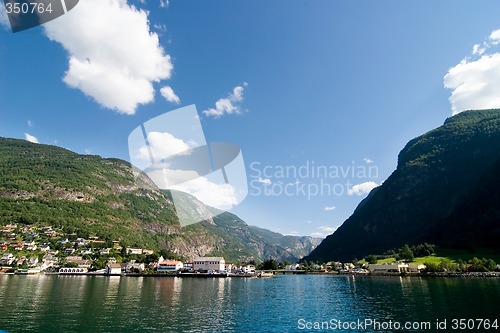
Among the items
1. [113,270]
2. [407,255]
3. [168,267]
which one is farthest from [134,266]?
[407,255]

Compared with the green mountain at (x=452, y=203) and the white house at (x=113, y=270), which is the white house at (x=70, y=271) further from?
the green mountain at (x=452, y=203)

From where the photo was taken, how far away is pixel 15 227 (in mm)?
135875

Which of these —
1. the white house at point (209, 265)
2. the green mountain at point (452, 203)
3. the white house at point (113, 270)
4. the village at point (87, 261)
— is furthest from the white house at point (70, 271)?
the green mountain at point (452, 203)

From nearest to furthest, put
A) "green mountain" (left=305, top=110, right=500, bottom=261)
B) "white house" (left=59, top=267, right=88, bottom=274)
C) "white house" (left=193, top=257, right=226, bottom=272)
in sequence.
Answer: "white house" (left=59, top=267, right=88, bottom=274), "white house" (left=193, top=257, right=226, bottom=272), "green mountain" (left=305, top=110, right=500, bottom=261)

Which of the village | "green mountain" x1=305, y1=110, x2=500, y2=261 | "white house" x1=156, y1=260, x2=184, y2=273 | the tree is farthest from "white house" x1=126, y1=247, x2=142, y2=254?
"green mountain" x1=305, y1=110, x2=500, y2=261

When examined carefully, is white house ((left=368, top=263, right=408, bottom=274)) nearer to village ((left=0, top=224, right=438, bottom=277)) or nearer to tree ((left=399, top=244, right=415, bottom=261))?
village ((left=0, top=224, right=438, bottom=277))

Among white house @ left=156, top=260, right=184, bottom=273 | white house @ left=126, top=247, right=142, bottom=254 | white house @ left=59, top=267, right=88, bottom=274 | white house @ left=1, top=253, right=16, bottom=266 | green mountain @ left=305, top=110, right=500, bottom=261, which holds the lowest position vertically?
white house @ left=59, top=267, right=88, bottom=274

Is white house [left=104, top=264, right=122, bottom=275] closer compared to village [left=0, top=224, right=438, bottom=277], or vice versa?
white house [left=104, top=264, right=122, bottom=275]

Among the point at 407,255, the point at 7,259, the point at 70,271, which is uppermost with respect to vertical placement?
the point at 407,255

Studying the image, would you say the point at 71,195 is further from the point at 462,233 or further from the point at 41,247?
Result: the point at 462,233

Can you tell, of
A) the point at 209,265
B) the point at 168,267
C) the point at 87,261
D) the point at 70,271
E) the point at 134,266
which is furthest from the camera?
the point at 134,266

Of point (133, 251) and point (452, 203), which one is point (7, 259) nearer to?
point (133, 251)

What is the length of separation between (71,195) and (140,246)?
51.3 m

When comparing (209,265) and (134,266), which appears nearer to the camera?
(209,265)
